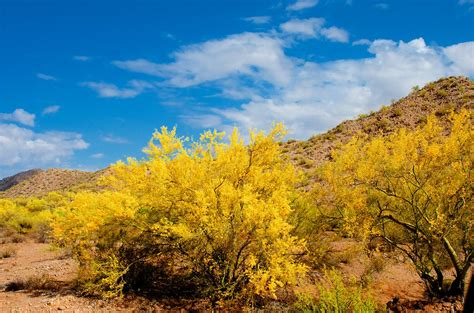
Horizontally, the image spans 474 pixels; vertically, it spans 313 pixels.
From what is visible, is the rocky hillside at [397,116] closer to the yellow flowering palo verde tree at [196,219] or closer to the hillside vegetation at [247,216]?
the hillside vegetation at [247,216]

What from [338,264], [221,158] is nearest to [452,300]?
[338,264]

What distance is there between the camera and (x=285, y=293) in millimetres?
12422

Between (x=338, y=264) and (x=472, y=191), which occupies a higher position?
(x=472, y=191)

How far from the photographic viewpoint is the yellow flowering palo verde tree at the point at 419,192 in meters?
11.5

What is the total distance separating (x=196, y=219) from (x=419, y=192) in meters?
7.28

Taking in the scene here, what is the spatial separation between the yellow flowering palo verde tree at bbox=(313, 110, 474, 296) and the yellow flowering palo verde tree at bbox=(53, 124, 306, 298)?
2.07 metres

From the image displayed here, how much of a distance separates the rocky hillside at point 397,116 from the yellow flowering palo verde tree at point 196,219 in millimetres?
22602

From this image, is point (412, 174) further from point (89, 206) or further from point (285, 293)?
point (89, 206)

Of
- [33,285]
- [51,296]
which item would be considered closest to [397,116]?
[33,285]

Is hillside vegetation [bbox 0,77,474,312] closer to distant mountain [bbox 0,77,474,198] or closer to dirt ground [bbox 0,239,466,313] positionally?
dirt ground [bbox 0,239,466,313]

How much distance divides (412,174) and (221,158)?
228 inches

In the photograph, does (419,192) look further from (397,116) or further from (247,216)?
(397,116)

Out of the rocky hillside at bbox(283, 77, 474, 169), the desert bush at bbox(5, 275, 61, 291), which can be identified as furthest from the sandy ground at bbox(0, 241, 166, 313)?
the rocky hillside at bbox(283, 77, 474, 169)

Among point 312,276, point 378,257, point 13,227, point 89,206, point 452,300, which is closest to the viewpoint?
point 452,300
